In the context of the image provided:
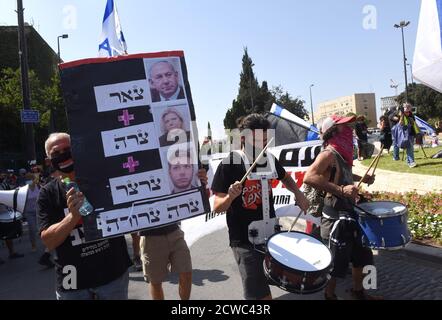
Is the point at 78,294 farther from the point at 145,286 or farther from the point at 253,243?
the point at 145,286

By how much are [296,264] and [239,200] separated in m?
0.74

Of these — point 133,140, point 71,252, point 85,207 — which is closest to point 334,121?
point 133,140

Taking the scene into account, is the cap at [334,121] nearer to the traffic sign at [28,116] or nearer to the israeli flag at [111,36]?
the israeli flag at [111,36]

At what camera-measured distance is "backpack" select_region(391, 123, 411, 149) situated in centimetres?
1202

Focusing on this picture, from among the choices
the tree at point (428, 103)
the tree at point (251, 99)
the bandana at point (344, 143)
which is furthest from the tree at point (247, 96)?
the bandana at point (344, 143)

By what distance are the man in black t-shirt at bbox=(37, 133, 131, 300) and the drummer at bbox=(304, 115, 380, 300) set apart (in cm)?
211

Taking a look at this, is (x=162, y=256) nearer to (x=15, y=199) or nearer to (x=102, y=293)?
(x=102, y=293)

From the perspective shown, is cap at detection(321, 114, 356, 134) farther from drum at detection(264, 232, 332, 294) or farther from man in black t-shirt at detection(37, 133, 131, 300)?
man in black t-shirt at detection(37, 133, 131, 300)

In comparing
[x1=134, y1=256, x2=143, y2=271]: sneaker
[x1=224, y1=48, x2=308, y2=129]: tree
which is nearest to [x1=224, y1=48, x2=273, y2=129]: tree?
[x1=224, y1=48, x2=308, y2=129]: tree

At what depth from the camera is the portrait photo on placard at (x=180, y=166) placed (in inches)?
117

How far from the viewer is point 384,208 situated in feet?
13.8

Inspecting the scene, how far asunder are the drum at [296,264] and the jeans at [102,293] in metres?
1.07
